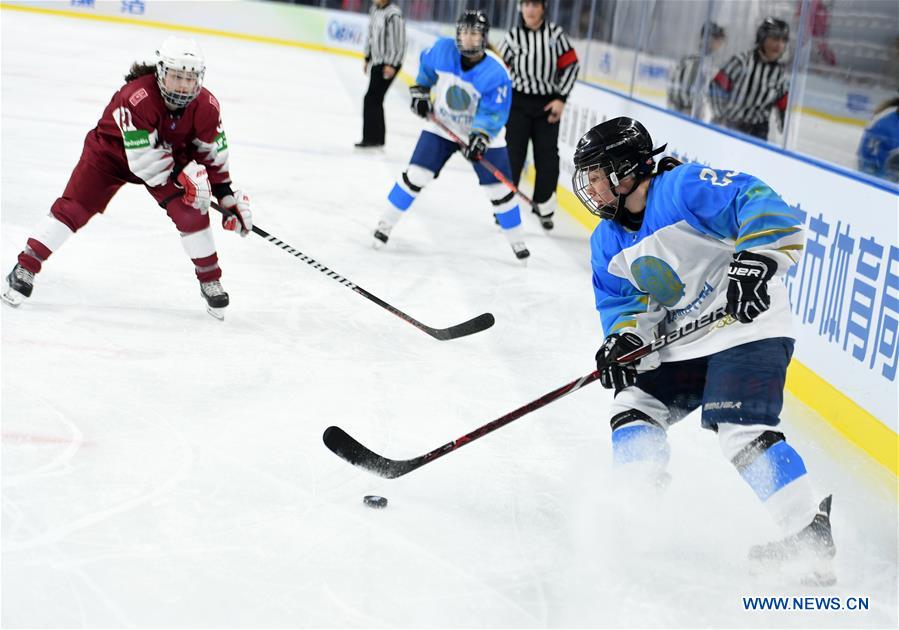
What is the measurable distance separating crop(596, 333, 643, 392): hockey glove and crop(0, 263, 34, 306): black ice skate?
6.80 ft

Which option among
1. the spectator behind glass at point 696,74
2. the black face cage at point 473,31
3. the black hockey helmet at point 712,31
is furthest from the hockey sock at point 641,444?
the black hockey helmet at point 712,31

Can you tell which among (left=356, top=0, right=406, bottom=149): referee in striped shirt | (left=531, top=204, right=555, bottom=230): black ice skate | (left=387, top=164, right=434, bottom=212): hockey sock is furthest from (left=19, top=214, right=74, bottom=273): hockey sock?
(left=356, top=0, right=406, bottom=149): referee in striped shirt

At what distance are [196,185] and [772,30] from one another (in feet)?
8.21

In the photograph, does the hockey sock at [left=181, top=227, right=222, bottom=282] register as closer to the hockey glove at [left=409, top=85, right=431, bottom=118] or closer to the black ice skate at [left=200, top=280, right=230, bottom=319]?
the black ice skate at [left=200, top=280, right=230, bottom=319]

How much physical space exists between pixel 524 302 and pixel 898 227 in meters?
1.57

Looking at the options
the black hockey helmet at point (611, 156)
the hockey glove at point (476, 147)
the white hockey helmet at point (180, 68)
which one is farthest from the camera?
the hockey glove at point (476, 147)

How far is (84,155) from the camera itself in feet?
10.8

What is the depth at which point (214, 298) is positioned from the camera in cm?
339

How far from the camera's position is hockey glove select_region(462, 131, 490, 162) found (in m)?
4.45

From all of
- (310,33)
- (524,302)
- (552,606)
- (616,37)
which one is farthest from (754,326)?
(310,33)

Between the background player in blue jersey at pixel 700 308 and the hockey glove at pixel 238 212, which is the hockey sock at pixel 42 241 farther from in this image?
the background player in blue jersey at pixel 700 308

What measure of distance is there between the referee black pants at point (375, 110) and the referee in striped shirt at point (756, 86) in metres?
3.08

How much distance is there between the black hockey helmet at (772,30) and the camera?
4.02 metres

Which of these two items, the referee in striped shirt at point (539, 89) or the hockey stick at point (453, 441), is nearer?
the hockey stick at point (453, 441)
